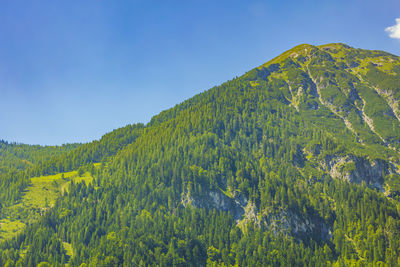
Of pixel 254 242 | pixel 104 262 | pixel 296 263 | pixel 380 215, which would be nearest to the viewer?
pixel 104 262

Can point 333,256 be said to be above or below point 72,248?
below

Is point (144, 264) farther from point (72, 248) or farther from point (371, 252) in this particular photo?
point (371, 252)

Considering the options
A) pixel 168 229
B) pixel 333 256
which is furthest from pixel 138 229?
pixel 333 256

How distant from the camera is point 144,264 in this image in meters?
163

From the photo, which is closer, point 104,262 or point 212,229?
point 104,262

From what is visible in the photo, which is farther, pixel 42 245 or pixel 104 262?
pixel 42 245

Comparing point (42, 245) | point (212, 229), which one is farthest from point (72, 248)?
point (212, 229)

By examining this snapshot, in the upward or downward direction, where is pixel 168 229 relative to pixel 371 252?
upward

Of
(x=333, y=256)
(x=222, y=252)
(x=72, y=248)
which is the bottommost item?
(x=333, y=256)

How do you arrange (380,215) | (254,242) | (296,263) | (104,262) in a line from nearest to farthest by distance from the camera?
1. (104,262)
2. (296,263)
3. (254,242)
4. (380,215)

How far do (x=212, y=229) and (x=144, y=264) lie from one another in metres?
43.6

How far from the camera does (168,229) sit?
615ft

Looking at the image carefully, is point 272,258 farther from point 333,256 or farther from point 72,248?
point 72,248

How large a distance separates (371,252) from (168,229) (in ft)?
318
